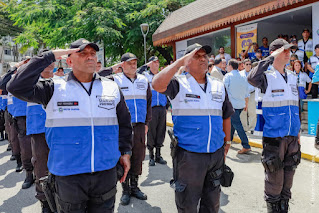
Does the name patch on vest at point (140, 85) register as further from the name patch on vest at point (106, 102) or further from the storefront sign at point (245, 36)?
the storefront sign at point (245, 36)

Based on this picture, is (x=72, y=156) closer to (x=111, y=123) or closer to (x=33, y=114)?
(x=111, y=123)

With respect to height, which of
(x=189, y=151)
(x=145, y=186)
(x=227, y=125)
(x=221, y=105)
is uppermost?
(x=221, y=105)

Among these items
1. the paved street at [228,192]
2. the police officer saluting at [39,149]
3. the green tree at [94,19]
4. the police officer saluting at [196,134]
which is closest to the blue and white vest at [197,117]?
the police officer saluting at [196,134]

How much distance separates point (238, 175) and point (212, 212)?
2643 mm

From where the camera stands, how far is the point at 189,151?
293 centimetres

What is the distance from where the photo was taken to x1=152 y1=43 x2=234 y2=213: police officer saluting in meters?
2.89

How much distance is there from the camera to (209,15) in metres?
12.1

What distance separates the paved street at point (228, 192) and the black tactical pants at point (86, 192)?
171 centimetres

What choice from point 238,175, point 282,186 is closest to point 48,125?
point 282,186

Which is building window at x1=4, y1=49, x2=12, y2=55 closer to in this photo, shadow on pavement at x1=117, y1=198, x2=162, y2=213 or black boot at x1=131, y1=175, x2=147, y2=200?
black boot at x1=131, y1=175, x2=147, y2=200

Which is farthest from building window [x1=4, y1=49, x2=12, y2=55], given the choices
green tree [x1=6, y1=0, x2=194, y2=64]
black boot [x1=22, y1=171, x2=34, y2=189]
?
black boot [x1=22, y1=171, x2=34, y2=189]

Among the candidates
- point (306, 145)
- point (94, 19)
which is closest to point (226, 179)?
point (306, 145)

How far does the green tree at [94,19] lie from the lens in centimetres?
1697

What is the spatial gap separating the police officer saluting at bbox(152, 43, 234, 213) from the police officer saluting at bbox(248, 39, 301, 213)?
90 centimetres
